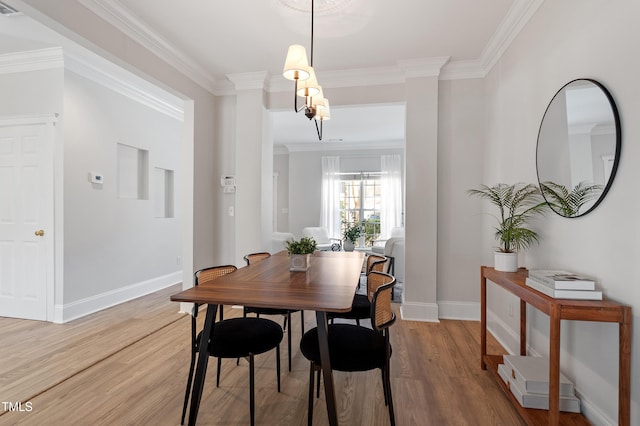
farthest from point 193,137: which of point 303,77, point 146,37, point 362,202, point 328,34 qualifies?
point 362,202

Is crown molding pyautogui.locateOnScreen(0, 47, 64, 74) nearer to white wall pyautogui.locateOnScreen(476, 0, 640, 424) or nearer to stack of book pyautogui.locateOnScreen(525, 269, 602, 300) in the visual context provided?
white wall pyautogui.locateOnScreen(476, 0, 640, 424)

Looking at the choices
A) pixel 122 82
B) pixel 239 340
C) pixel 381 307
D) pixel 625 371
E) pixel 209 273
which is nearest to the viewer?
pixel 625 371

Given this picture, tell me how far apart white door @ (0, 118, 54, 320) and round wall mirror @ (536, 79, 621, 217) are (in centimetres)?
448

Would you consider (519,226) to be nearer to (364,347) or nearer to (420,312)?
(420,312)

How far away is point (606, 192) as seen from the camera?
5.18 feet

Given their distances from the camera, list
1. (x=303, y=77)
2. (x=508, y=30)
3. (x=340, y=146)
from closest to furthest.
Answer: (x=303, y=77), (x=508, y=30), (x=340, y=146)

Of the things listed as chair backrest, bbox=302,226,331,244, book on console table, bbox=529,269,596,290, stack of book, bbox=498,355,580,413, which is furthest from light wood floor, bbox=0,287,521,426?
chair backrest, bbox=302,226,331,244

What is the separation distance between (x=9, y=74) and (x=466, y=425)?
207 inches

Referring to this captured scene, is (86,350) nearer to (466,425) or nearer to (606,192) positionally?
(466,425)

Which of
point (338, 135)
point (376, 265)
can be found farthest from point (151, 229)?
point (338, 135)

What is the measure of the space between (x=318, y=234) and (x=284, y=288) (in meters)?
5.53

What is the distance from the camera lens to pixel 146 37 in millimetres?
2943

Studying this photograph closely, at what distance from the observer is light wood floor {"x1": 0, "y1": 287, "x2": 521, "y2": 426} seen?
1824mm

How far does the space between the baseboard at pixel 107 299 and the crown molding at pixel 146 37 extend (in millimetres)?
2767
